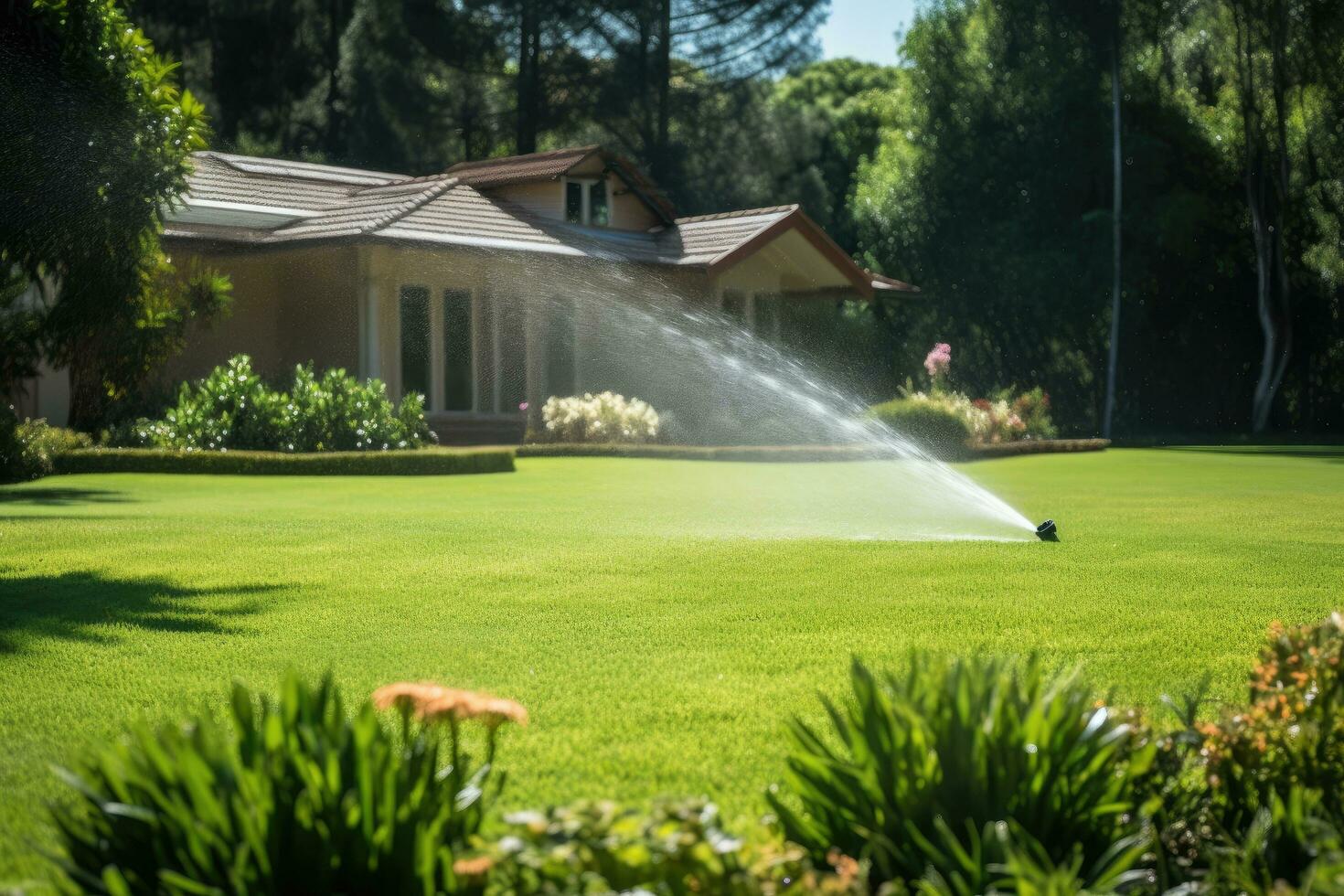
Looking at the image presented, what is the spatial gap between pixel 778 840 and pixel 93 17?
8.17 metres

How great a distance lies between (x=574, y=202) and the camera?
30219 mm

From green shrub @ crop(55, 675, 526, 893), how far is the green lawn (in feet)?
1.78

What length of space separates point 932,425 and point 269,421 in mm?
10022

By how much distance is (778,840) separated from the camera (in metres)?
3.44

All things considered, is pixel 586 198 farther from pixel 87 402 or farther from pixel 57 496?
pixel 57 496

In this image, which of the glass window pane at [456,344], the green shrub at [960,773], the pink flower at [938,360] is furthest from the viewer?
the pink flower at [938,360]

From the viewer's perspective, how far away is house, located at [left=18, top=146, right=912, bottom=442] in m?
25.0

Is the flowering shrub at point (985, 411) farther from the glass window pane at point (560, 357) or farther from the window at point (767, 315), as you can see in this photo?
the glass window pane at point (560, 357)

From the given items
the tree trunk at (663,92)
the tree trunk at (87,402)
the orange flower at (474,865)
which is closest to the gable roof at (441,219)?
the tree trunk at (87,402)

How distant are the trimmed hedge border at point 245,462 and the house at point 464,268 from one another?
633 centimetres

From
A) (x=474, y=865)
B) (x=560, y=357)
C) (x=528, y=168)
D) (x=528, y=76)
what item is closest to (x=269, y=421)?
(x=560, y=357)

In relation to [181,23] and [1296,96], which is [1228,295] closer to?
[1296,96]

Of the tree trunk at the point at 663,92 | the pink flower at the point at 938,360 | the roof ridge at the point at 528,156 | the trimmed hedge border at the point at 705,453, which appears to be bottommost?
the trimmed hedge border at the point at 705,453

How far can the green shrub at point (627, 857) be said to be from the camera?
2684 mm
